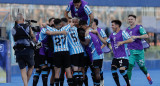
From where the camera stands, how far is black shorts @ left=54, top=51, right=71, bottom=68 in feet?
34.1

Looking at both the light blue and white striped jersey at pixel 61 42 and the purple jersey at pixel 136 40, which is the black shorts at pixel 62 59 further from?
the purple jersey at pixel 136 40

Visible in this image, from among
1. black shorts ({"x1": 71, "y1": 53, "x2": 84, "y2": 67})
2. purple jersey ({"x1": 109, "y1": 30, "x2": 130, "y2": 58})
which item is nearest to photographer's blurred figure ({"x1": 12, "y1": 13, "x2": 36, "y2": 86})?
black shorts ({"x1": 71, "y1": 53, "x2": 84, "y2": 67})

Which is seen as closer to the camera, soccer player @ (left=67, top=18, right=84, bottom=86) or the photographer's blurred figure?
soccer player @ (left=67, top=18, right=84, bottom=86)

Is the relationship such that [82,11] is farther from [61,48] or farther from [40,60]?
[40,60]

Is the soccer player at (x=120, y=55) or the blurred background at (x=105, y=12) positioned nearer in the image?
the soccer player at (x=120, y=55)

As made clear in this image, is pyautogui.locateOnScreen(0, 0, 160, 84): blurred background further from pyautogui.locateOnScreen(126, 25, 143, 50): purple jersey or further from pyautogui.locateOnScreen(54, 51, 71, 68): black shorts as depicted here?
pyautogui.locateOnScreen(54, 51, 71, 68): black shorts

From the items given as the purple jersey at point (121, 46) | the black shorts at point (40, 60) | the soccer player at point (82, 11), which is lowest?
the black shorts at point (40, 60)

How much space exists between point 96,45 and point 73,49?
1478 mm

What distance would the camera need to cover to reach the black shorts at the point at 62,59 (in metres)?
10.4

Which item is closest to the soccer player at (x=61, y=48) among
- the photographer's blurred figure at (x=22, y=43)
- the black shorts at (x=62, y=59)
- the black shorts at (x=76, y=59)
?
the black shorts at (x=62, y=59)

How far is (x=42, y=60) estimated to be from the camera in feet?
39.1

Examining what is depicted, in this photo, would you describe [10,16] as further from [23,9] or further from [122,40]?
[122,40]

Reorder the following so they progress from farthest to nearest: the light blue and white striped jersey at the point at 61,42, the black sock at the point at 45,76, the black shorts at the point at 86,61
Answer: the black sock at the point at 45,76
the black shorts at the point at 86,61
the light blue and white striped jersey at the point at 61,42

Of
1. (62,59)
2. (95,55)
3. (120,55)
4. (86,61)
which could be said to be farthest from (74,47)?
(120,55)
